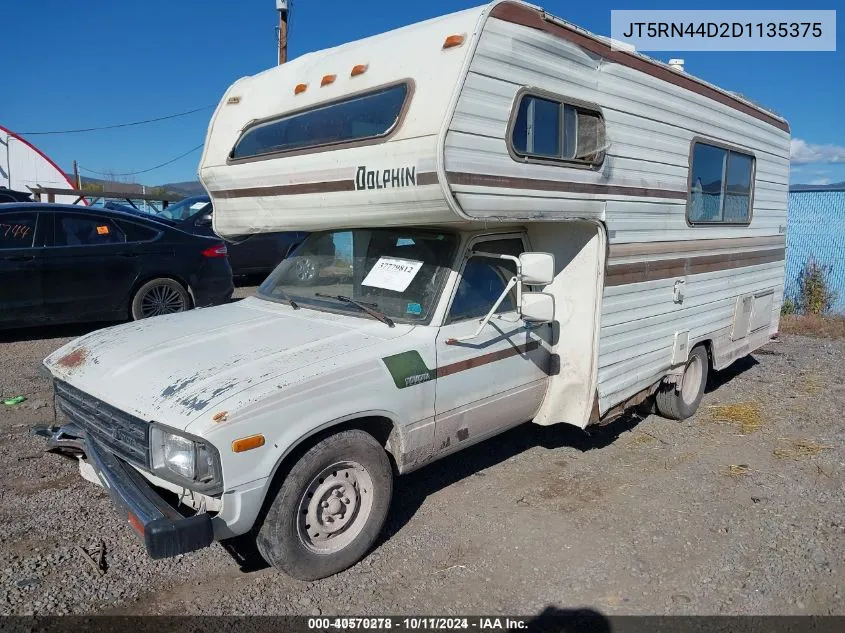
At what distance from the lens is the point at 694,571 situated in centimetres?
361

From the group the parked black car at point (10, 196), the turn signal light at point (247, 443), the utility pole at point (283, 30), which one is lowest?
the turn signal light at point (247, 443)

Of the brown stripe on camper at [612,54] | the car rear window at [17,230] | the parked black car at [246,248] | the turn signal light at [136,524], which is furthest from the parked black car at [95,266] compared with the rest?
the brown stripe on camper at [612,54]

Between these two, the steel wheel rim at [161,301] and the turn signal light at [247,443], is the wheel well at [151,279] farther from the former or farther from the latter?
the turn signal light at [247,443]

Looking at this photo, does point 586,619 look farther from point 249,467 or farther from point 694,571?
point 249,467

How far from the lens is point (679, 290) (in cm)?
554

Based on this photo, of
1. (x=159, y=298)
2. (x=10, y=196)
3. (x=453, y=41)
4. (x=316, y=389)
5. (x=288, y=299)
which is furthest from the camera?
(x=10, y=196)

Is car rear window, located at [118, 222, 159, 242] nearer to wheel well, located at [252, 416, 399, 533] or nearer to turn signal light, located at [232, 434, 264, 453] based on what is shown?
wheel well, located at [252, 416, 399, 533]

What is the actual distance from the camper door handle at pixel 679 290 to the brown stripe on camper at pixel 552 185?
70cm

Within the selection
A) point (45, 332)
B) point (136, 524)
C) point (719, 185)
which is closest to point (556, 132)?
point (719, 185)

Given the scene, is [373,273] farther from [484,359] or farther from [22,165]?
[22,165]

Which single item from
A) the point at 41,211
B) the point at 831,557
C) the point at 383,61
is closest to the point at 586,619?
the point at 831,557

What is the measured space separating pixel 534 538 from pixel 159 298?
611cm

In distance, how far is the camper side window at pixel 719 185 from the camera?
566 centimetres

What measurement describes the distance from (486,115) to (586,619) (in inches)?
104
